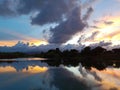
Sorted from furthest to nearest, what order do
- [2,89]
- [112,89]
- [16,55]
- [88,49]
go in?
[16,55] < [88,49] < [2,89] < [112,89]

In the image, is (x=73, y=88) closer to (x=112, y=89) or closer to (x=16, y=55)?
(x=112, y=89)

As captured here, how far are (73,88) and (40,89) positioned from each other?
252 centimetres

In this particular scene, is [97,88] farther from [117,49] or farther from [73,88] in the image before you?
[117,49]

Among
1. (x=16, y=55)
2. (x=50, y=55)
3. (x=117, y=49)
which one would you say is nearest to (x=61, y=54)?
(x=50, y=55)

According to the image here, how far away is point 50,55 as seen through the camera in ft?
433

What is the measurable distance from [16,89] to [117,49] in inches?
4404

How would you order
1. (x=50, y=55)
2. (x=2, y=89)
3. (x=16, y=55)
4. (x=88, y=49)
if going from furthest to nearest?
1. (x=16, y=55)
2. (x=50, y=55)
3. (x=88, y=49)
4. (x=2, y=89)

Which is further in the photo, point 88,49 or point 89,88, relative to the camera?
point 88,49

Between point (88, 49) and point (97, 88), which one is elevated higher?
point (88, 49)

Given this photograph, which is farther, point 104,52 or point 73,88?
point 104,52

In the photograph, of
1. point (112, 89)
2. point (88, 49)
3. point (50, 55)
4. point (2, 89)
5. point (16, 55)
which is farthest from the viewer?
point (16, 55)

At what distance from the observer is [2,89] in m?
19.9

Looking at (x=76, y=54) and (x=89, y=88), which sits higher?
(x=76, y=54)

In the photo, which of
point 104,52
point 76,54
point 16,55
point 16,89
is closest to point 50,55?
point 76,54
